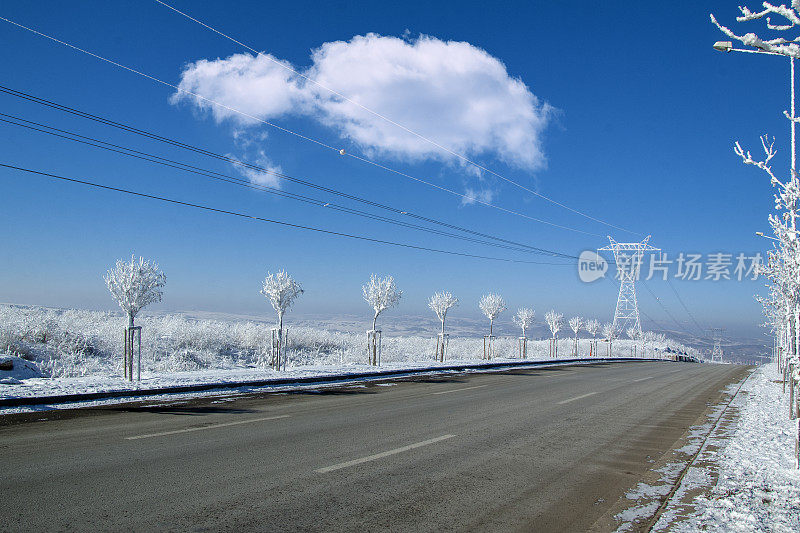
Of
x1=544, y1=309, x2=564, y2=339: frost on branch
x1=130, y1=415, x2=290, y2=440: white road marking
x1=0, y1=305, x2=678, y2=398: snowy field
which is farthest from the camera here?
x1=544, y1=309, x2=564, y2=339: frost on branch

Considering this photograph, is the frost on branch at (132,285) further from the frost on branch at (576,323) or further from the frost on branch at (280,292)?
the frost on branch at (576,323)

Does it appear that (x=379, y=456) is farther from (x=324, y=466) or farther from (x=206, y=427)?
(x=206, y=427)

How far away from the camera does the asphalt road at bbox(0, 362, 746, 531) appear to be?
15.3 ft

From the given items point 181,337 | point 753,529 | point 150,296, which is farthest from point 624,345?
point 753,529

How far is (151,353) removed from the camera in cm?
2664

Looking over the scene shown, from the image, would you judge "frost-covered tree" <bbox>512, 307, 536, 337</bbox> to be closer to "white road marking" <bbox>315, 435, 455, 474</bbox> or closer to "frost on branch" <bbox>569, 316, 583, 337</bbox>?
"frost on branch" <bbox>569, 316, 583, 337</bbox>

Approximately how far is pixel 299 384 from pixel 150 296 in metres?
7.25

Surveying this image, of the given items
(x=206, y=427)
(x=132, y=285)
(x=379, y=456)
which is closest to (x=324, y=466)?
(x=379, y=456)

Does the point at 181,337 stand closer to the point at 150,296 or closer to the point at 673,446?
the point at 150,296

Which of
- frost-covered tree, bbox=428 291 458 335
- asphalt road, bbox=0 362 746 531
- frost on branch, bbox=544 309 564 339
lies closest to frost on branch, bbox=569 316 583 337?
frost on branch, bbox=544 309 564 339

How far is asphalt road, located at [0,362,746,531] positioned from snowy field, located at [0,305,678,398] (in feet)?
17.3

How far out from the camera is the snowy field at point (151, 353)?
15875 mm

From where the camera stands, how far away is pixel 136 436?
8.02 m

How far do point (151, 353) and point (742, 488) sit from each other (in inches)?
1088
